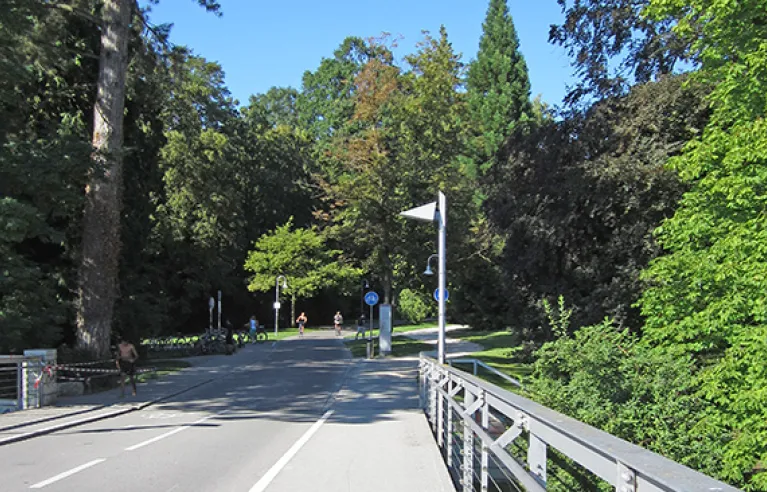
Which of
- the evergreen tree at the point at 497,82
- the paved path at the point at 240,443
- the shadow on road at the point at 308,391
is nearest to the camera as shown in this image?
the paved path at the point at 240,443

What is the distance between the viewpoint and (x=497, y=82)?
2285 inches

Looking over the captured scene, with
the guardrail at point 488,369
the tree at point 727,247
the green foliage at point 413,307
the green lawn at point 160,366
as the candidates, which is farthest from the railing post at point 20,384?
the green foliage at point 413,307

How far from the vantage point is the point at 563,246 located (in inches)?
849

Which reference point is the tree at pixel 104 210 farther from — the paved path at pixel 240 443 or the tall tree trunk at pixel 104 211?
the paved path at pixel 240 443

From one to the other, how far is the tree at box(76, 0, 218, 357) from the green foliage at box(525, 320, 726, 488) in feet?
46.0

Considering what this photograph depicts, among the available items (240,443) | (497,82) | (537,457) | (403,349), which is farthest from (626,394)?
(497,82)

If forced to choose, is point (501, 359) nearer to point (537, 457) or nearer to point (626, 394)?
point (626, 394)

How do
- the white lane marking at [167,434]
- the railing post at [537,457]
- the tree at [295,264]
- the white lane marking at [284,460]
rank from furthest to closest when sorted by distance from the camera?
1. the tree at [295,264]
2. the white lane marking at [167,434]
3. the white lane marking at [284,460]
4. the railing post at [537,457]

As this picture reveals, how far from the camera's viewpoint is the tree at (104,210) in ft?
65.4

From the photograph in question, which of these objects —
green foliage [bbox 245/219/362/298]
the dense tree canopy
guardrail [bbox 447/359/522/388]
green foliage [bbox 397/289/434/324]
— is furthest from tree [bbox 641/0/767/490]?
green foliage [bbox 397/289/434/324]

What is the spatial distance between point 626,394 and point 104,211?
16.0m

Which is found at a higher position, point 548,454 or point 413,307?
point 548,454

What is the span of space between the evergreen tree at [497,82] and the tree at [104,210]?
38667 millimetres

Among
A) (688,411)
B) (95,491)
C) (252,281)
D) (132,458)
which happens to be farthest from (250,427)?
(252,281)
